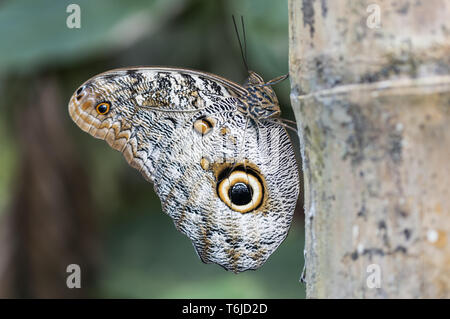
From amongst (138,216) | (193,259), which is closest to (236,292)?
(193,259)

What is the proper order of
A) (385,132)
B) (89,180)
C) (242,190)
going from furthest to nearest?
(89,180), (242,190), (385,132)

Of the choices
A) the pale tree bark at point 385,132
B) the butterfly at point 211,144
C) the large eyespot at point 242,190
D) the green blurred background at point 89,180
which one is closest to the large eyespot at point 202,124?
the butterfly at point 211,144

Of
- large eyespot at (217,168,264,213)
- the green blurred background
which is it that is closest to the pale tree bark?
large eyespot at (217,168,264,213)

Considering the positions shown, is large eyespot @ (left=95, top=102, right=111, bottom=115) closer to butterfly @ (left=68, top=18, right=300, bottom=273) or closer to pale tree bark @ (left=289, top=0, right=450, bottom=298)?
butterfly @ (left=68, top=18, right=300, bottom=273)

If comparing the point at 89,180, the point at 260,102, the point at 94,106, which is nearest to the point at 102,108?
the point at 94,106

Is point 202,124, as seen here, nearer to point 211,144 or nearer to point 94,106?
point 211,144
